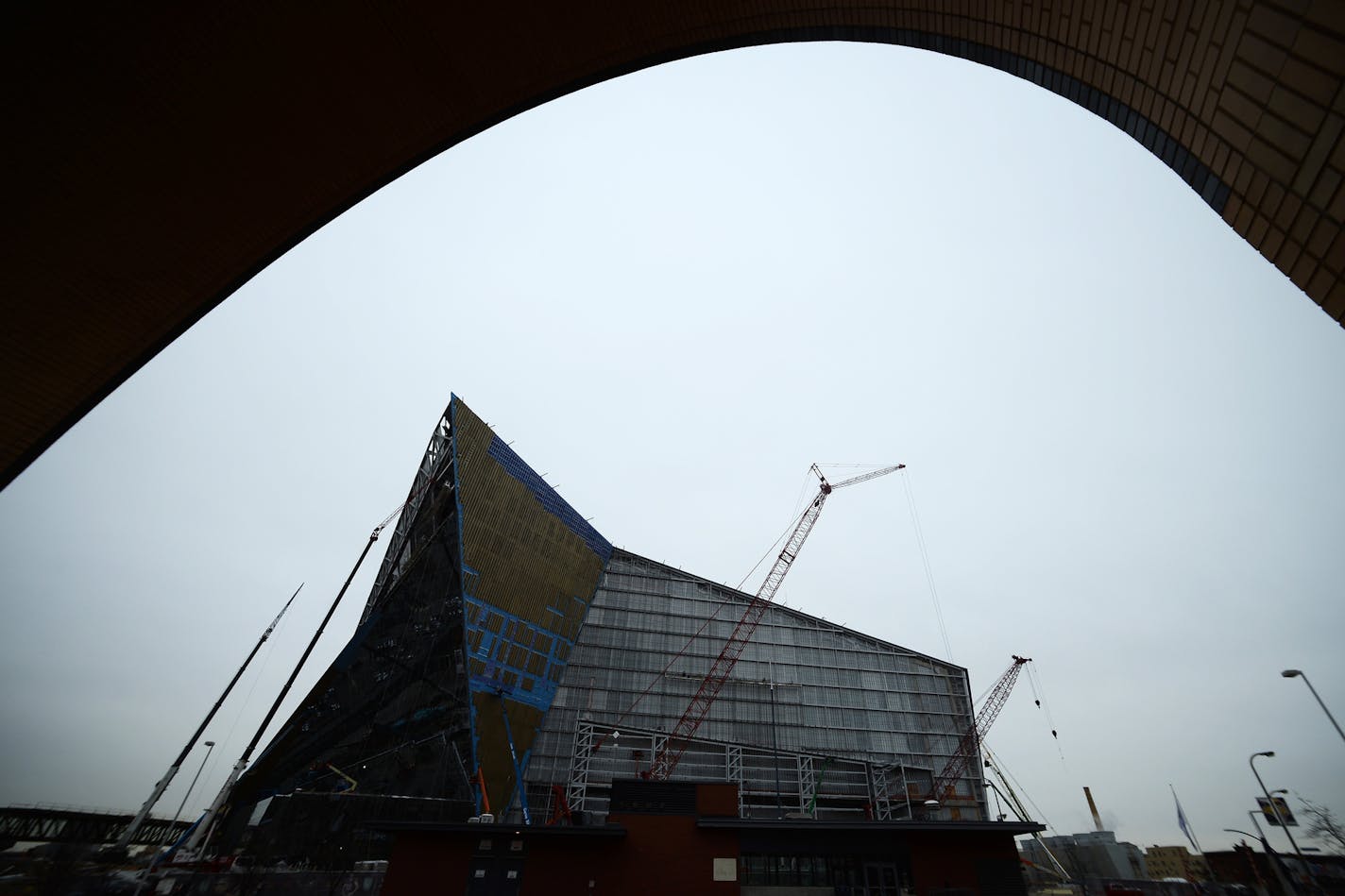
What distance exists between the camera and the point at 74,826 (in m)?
70.5

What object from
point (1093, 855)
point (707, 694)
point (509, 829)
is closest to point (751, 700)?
point (707, 694)

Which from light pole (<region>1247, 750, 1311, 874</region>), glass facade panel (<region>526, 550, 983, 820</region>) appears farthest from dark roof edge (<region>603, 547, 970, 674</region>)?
light pole (<region>1247, 750, 1311, 874</region>)

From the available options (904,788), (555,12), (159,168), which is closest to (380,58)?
(555,12)

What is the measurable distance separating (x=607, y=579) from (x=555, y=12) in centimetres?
5676

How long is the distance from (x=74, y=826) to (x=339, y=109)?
106709mm

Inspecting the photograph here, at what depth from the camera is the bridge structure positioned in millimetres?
65344

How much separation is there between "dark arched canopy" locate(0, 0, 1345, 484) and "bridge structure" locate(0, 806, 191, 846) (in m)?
86.0

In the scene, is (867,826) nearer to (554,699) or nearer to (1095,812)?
(554,699)

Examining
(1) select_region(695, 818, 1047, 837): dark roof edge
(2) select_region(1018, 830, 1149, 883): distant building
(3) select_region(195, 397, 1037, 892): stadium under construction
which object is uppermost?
(3) select_region(195, 397, 1037, 892): stadium under construction

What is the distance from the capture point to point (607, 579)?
6078 centimetres

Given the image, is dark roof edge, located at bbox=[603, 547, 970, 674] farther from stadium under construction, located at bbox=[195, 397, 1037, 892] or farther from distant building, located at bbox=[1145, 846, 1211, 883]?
distant building, located at bbox=[1145, 846, 1211, 883]

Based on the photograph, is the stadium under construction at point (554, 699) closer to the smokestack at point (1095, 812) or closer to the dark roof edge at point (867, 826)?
the dark roof edge at point (867, 826)

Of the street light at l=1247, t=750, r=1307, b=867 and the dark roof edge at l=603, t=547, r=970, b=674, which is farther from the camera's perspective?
the dark roof edge at l=603, t=547, r=970, b=674

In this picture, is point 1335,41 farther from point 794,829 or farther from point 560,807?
point 560,807
